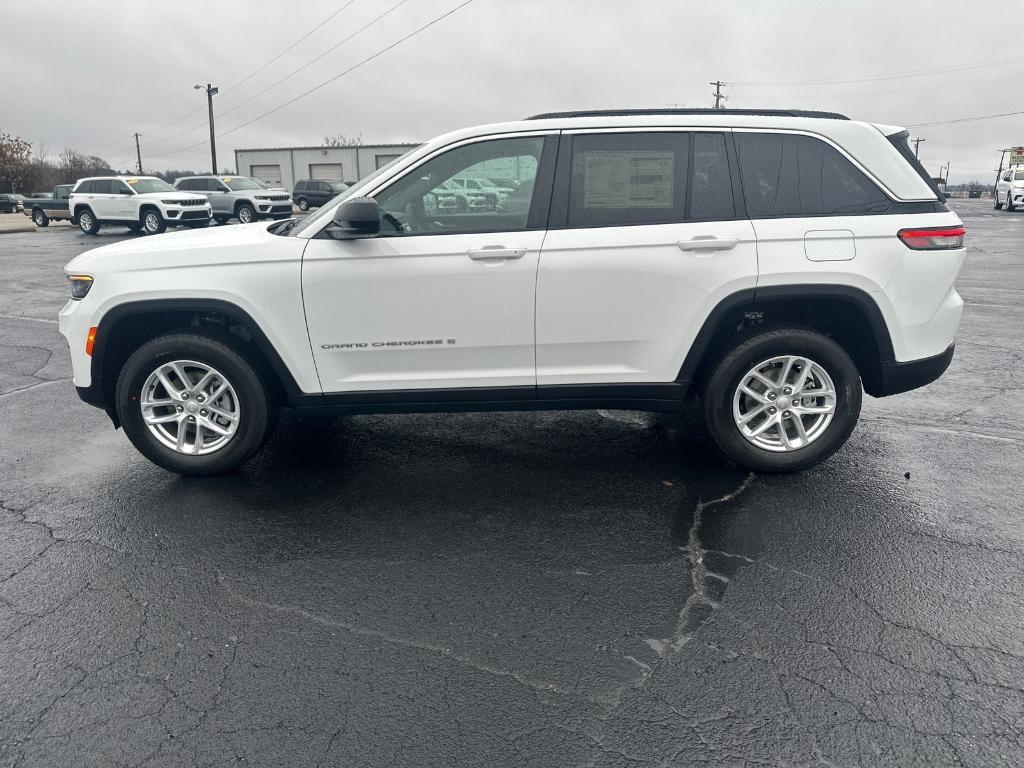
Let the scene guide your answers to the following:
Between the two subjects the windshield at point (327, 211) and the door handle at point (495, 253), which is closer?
the door handle at point (495, 253)

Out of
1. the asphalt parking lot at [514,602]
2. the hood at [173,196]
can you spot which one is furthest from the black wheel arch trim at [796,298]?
the hood at [173,196]

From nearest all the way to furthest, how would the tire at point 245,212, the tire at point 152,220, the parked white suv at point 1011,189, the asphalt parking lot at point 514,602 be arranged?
the asphalt parking lot at point 514,602, the tire at point 152,220, the tire at point 245,212, the parked white suv at point 1011,189

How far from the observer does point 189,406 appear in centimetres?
441

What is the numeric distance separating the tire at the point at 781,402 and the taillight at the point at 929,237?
2.16 ft

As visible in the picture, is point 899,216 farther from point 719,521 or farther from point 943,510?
point 719,521

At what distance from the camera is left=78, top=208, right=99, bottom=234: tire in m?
25.6

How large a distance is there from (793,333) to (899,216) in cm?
83

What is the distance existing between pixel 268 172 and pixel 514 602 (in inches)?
2572

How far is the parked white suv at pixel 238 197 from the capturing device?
2852cm

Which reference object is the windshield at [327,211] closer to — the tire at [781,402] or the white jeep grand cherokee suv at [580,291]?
the white jeep grand cherokee suv at [580,291]

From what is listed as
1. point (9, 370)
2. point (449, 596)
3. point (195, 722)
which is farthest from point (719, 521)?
point (9, 370)

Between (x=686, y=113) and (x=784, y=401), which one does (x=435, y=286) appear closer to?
(x=686, y=113)

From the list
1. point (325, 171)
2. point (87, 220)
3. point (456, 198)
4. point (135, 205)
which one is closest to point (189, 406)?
point (456, 198)

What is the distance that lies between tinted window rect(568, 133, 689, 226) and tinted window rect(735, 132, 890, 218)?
38 cm
